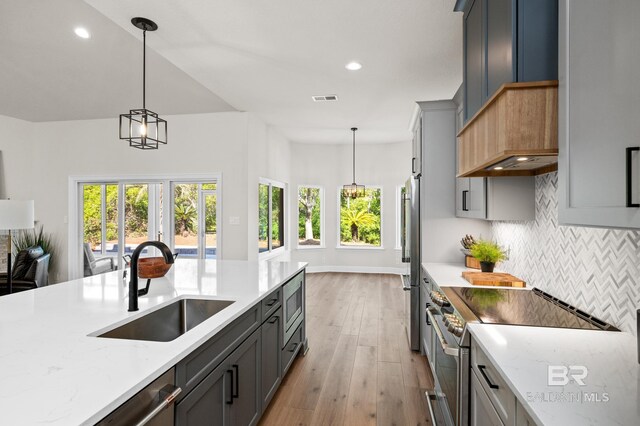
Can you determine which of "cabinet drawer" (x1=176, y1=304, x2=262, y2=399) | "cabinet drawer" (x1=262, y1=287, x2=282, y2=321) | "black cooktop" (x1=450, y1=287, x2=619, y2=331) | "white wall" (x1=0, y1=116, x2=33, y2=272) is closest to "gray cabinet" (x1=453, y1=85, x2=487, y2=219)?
"black cooktop" (x1=450, y1=287, x2=619, y2=331)

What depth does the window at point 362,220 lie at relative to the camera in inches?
303

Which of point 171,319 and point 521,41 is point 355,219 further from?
point 521,41

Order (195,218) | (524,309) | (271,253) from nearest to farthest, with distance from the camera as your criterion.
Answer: (524,309)
(195,218)
(271,253)

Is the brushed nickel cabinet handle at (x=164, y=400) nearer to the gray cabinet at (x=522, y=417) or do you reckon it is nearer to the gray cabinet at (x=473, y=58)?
the gray cabinet at (x=522, y=417)

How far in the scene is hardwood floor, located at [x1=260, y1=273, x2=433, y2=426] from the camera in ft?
7.94

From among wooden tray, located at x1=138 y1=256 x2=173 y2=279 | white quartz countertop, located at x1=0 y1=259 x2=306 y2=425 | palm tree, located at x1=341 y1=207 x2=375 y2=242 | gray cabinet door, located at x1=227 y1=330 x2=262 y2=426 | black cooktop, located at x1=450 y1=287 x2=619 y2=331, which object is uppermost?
palm tree, located at x1=341 y1=207 x2=375 y2=242

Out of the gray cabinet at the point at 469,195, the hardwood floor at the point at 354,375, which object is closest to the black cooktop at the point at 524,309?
the gray cabinet at the point at 469,195

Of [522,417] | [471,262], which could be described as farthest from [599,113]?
[471,262]

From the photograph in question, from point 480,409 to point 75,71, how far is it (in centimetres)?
522

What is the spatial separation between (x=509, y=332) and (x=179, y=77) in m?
4.43

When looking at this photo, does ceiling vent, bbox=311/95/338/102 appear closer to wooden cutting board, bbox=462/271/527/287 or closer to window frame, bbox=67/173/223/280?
window frame, bbox=67/173/223/280

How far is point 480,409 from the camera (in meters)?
1.44

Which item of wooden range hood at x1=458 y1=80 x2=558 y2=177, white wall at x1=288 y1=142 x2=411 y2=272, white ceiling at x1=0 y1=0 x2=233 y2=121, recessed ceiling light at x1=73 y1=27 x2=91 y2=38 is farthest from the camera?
white wall at x1=288 y1=142 x2=411 y2=272

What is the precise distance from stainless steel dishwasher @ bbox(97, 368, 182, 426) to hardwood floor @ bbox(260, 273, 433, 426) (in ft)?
4.52
